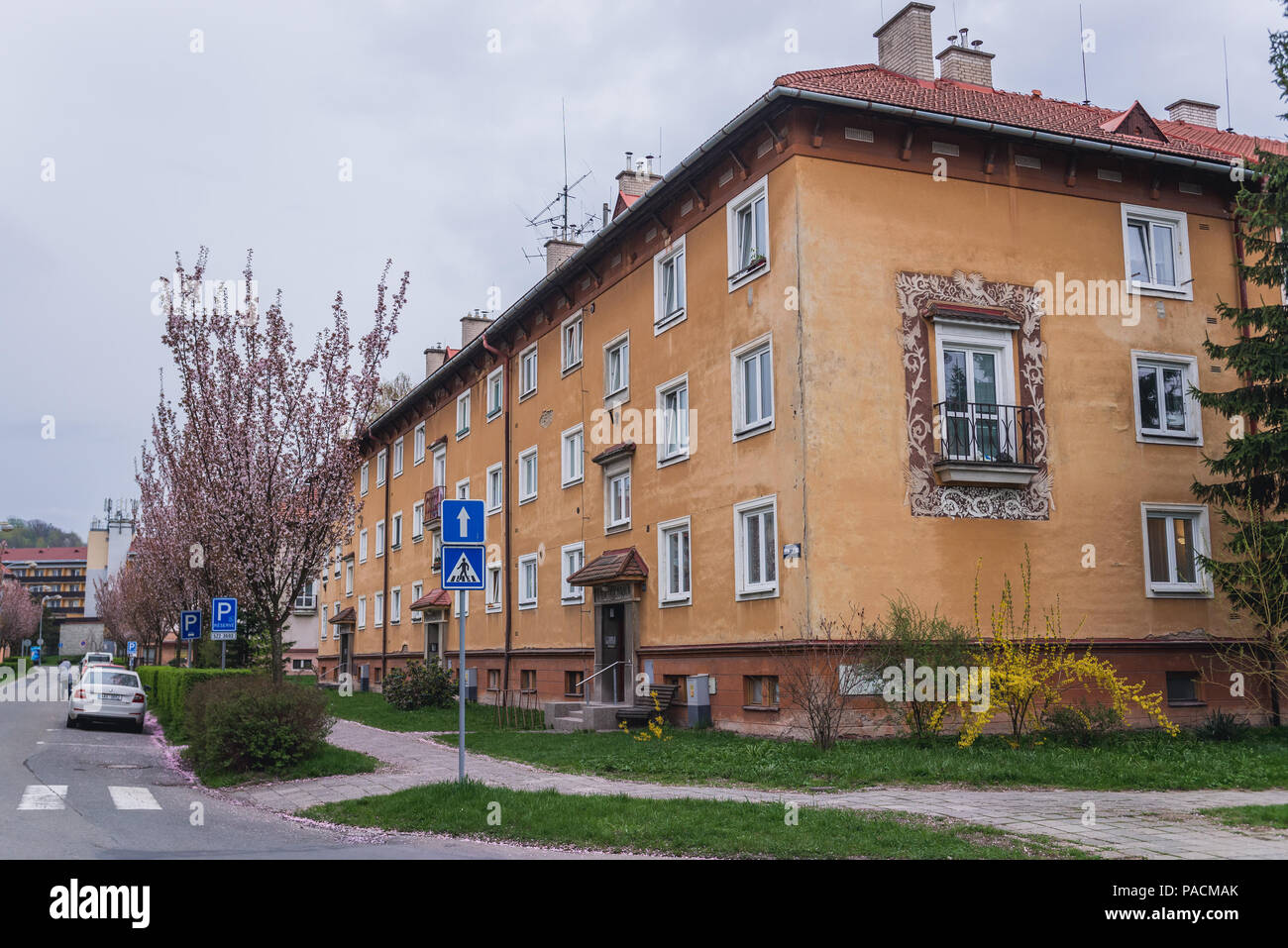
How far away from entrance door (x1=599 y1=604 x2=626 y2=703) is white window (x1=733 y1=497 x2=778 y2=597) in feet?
16.0

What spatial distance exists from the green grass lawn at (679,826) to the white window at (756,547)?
24.6ft

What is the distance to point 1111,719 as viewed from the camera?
16.2m

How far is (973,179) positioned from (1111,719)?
9.35m

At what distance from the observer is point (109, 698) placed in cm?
2494

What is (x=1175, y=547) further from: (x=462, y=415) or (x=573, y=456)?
(x=462, y=415)

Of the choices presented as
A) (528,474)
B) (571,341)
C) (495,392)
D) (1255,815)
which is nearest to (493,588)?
(528,474)

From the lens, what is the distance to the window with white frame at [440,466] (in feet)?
122

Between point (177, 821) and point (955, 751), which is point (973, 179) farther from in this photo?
point (177, 821)

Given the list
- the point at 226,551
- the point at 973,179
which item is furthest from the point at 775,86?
the point at 226,551

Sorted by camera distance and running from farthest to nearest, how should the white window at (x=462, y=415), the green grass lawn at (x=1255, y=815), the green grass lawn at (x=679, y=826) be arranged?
1. the white window at (x=462, y=415)
2. the green grass lawn at (x=1255, y=815)
3. the green grass lawn at (x=679, y=826)

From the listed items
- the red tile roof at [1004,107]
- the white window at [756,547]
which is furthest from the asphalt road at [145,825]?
the red tile roof at [1004,107]

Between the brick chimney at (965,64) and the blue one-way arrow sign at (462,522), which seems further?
the brick chimney at (965,64)

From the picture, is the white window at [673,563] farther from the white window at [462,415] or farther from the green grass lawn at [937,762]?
the white window at [462,415]

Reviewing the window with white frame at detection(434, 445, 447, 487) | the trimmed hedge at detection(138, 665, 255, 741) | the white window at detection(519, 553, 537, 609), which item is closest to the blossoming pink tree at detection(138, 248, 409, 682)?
the trimmed hedge at detection(138, 665, 255, 741)
